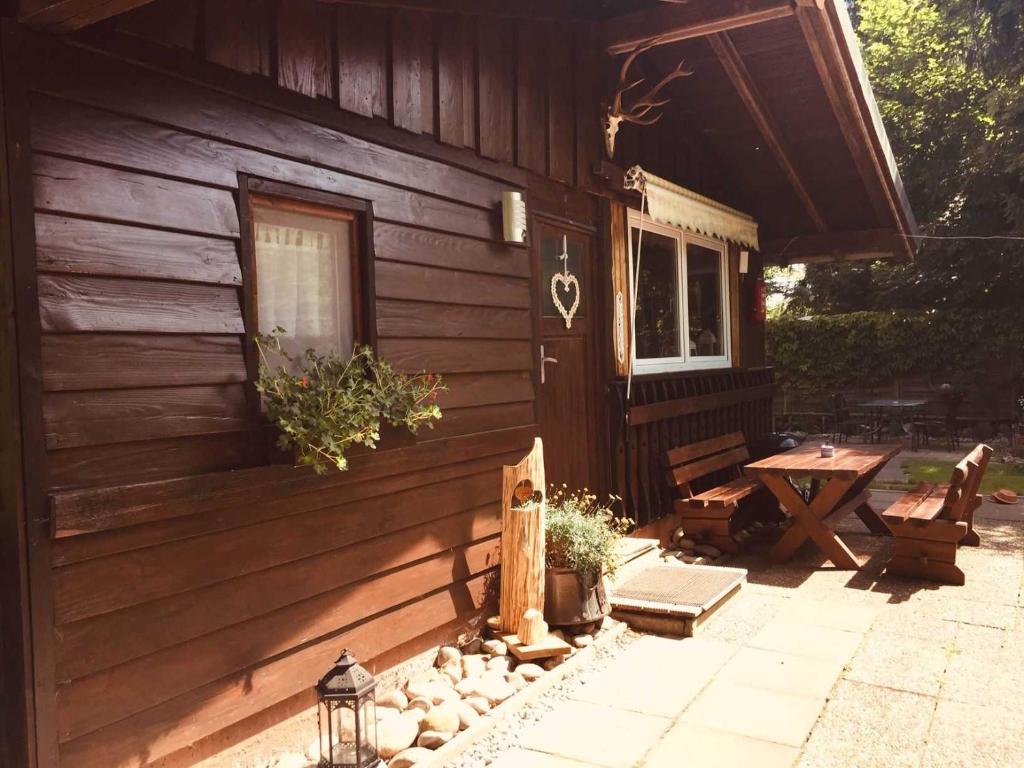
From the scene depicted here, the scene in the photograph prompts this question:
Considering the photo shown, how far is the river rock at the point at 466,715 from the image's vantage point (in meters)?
3.12

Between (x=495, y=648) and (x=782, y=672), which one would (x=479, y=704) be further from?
(x=782, y=672)

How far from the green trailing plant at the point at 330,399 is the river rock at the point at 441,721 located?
1.04 meters

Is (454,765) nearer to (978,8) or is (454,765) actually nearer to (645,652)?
(645,652)

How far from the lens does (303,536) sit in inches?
121

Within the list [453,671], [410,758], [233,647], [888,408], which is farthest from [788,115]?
[888,408]

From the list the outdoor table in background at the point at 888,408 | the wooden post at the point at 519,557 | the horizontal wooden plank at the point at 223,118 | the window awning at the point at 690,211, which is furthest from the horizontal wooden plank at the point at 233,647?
the outdoor table in background at the point at 888,408

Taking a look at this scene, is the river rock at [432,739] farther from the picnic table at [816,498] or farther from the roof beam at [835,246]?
the roof beam at [835,246]

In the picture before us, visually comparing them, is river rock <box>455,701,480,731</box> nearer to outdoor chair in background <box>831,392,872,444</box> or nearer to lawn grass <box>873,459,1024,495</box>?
lawn grass <box>873,459,1024,495</box>

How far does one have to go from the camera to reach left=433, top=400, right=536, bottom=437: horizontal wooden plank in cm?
389

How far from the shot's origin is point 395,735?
2941 millimetres

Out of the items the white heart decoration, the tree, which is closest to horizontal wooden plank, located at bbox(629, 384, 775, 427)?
the white heart decoration

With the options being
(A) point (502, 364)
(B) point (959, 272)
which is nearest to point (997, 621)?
(A) point (502, 364)

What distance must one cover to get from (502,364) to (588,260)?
1560 millimetres

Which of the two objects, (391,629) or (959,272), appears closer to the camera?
(391,629)
